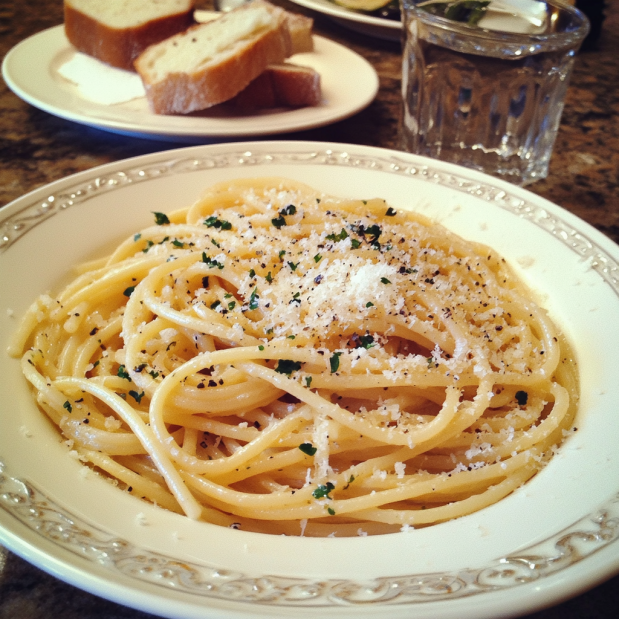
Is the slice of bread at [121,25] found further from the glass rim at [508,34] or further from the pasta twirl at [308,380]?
the pasta twirl at [308,380]

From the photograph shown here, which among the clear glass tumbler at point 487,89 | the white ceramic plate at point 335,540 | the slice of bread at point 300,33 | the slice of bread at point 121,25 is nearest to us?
the white ceramic plate at point 335,540

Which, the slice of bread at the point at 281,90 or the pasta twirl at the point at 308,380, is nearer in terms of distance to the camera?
the pasta twirl at the point at 308,380

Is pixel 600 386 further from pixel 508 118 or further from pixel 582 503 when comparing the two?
pixel 508 118

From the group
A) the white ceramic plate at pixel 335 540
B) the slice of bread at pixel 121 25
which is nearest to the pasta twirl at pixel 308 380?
the white ceramic plate at pixel 335 540

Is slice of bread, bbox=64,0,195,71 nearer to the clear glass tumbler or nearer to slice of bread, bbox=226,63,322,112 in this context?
slice of bread, bbox=226,63,322,112

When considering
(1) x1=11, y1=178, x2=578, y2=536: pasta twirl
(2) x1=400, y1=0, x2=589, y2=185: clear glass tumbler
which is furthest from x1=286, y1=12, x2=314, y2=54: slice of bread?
(1) x1=11, y1=178, x2=578, y2=536: pasta twirl

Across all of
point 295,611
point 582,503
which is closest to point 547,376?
point 582,503

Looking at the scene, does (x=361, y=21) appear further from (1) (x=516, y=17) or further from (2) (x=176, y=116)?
(2) (x=176, y=116)
